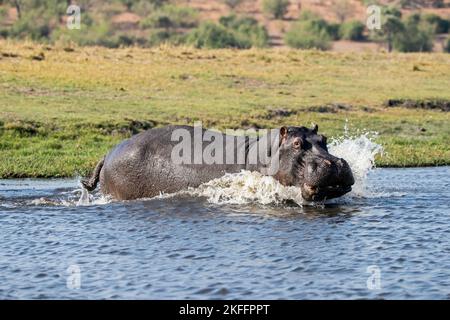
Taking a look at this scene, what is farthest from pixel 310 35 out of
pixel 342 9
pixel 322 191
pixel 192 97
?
pixel 322 191

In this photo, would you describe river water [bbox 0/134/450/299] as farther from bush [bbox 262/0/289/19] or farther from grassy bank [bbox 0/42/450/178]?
bush [bbox 262/0/289/19]

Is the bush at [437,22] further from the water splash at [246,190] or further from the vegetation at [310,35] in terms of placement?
the water splash at [246,190]

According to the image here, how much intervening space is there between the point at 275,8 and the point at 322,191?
46086mm

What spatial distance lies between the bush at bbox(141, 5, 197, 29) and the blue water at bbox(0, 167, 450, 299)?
1621 inches

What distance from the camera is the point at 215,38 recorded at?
144 ft

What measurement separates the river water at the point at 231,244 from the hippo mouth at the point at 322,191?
0.16m

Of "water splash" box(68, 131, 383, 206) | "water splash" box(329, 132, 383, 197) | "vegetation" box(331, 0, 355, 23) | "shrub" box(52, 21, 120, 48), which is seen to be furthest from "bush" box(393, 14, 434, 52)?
"water splash" box(68, 131, 383, 206)

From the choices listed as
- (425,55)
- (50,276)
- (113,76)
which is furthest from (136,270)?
(425,55)

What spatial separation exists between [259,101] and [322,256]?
1371 centimetres

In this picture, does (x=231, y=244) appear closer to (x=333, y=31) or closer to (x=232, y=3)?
(x=333, y=31)

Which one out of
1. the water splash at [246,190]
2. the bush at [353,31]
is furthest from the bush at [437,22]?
the water splash at [246,190]

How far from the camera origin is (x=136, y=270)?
841 centimetres

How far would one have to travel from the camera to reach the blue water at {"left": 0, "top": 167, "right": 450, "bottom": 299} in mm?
7832
